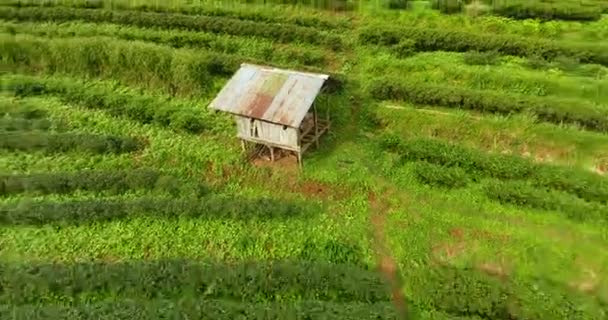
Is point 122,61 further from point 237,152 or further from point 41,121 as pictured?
point 237,152

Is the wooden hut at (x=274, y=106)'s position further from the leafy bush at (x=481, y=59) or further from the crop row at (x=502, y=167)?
the leafy bush at (x=481, y=59)

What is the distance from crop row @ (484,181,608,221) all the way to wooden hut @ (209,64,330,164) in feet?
24.8

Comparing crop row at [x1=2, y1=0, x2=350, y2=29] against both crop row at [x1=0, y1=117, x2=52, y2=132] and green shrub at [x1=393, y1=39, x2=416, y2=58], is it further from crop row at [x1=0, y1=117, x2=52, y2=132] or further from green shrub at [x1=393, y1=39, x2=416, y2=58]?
crop row at [x1=0, y1=117, x2=52, y2=132]

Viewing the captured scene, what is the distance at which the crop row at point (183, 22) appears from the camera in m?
33.7

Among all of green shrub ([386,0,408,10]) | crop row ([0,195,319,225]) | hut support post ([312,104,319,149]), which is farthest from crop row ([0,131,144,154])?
green shrub ([386,0,408,10])

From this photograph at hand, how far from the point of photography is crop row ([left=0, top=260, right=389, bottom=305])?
67.7 ft

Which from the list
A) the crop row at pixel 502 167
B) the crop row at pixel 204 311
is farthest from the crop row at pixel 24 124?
the crop row at pixel 502 167

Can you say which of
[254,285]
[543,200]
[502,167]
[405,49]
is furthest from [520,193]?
[405,49]

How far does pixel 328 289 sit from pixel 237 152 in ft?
27.8

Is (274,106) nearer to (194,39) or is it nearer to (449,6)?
(194,39)

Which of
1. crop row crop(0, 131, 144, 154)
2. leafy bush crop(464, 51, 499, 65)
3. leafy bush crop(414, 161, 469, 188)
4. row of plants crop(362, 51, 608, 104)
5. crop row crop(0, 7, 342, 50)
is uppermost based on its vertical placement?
crop row crop(0, 7, 342, 50)

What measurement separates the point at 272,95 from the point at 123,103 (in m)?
8.92

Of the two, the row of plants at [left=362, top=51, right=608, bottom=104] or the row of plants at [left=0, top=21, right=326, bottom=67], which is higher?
the row of plants at [left=0, top=21, right=326, bottom=67]

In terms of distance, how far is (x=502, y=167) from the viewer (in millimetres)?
24641
